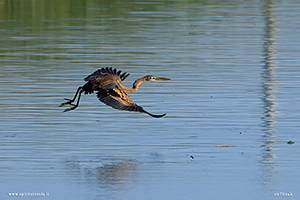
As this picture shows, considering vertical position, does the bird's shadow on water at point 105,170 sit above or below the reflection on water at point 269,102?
above

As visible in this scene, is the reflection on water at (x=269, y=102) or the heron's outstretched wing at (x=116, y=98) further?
the heron's outstretched wing at (x=116, y=98)

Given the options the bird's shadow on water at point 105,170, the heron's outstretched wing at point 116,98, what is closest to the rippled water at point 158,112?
the bird's shadow on water at point 105,170

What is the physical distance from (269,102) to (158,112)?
199 cm

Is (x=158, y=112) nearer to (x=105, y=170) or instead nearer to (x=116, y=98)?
(x=116, y=98)

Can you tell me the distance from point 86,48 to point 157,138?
11051 millimetres

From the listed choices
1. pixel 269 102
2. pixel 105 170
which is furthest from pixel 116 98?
pixel 269 102

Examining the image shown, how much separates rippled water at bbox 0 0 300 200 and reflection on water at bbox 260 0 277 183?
2 centimetres

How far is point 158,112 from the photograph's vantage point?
1411 cm

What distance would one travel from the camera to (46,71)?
18.8m

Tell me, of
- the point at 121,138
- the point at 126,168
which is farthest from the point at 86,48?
the point at 126,168

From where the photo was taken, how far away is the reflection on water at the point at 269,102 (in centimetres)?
1062

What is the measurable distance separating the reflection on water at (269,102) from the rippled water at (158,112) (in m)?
0.02

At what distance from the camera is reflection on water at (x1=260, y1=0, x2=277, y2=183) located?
1062cm

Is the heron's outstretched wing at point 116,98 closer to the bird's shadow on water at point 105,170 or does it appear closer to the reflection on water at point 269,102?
the bird's shadow on water at point 105,170
